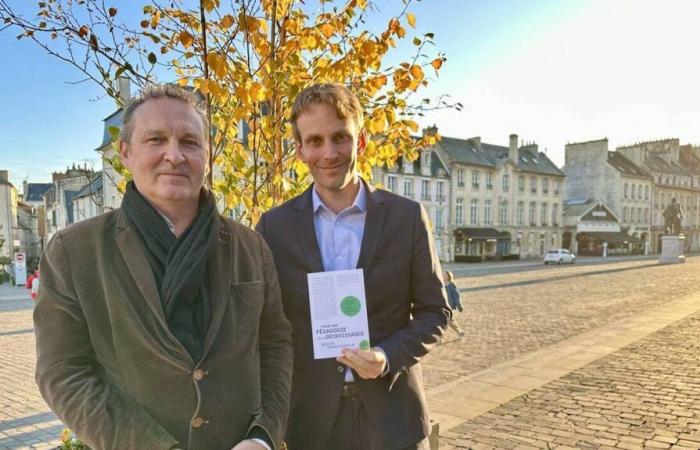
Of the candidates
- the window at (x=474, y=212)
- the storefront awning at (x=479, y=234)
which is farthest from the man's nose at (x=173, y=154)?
the window at (x=474, y=212)

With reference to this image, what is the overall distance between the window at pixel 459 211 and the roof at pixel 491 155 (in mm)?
3689

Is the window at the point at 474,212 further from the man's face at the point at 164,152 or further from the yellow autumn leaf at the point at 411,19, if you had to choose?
the man's face at the point at 164,152

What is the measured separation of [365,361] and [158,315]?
35.2 inches

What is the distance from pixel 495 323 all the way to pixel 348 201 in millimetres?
10816

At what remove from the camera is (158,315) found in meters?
1.71

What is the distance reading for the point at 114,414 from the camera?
166 centimetres

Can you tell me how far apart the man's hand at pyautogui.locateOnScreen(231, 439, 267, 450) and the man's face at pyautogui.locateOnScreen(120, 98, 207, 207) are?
0.97 metres

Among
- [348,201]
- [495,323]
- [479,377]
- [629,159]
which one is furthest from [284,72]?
[629,159]

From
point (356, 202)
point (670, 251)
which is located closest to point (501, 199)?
point (670, 251)

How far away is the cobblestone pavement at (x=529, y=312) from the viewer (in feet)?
29.0

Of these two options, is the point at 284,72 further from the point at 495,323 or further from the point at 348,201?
the point at 495,323

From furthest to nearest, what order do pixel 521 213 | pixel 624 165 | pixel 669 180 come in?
pixel 669 180, pixel 624 165, pixel 521 213

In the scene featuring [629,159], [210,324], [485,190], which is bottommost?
[210,324]

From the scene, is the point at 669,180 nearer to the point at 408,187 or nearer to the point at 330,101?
the point at 408,187
